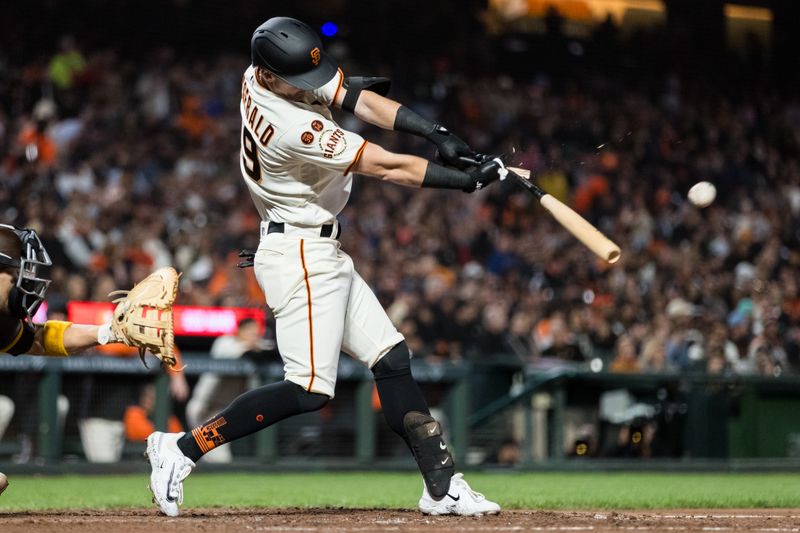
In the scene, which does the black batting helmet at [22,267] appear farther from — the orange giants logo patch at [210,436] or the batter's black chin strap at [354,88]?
the batter's black chin strap at [354,88]

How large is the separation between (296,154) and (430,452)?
1.37 meters

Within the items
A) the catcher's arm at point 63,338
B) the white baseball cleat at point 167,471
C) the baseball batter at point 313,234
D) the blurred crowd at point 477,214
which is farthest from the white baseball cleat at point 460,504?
the blurred crowd at point 477,214

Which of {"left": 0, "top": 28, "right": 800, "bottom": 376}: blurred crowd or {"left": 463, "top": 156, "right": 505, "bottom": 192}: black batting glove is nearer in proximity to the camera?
{"left": 463, "top": 156, "right": 505, "bottom": 192}: black batting glove

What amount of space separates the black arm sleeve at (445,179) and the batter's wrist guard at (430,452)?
1.06 m

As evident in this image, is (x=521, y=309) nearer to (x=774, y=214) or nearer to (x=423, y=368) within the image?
(x=423, y=368)

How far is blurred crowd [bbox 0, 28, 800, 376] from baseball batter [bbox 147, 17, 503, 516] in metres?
4.86

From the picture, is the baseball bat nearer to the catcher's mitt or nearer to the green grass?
the catcher's mitt

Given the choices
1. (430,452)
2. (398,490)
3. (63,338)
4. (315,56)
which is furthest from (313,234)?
(398,490)

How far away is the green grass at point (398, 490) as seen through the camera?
19.2 feet

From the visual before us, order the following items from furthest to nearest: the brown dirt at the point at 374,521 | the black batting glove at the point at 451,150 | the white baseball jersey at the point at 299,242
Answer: the white baseball jersey at the point at 299,242, the black batting glove at the point at 451,150, the brown dirt at the point at 374,521

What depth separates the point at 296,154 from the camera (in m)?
4.41

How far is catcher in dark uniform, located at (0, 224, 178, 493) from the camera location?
179 inches

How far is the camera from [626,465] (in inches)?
379

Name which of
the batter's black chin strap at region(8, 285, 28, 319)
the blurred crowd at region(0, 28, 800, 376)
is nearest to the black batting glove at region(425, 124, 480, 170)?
the batter's black chin strap at region(8, 285, 28, 319)
